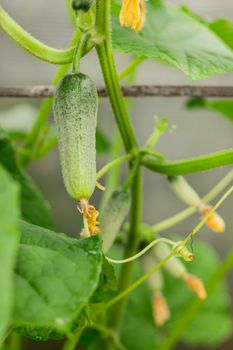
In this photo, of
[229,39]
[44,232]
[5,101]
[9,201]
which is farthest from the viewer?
[5,101]

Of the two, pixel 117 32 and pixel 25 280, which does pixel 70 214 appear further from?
pixel 25 280

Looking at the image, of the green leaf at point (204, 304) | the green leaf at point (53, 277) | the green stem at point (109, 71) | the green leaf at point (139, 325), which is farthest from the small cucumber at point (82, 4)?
the green leaf at point (204, 304)

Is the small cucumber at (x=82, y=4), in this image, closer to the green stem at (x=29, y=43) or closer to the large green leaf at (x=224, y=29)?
the green stem at (x=29, y=43)

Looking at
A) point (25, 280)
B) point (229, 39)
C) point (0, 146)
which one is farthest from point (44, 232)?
point (229, 39)

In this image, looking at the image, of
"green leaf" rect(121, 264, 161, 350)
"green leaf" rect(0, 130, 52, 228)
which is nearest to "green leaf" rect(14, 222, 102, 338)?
"green leaf" rect(0, 130, 52, 228)

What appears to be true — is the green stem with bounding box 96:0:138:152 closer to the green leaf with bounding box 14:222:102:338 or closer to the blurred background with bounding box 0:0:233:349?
the green leaf with bounding box 14:222:102:338

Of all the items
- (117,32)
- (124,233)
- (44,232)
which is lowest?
(124,233)
